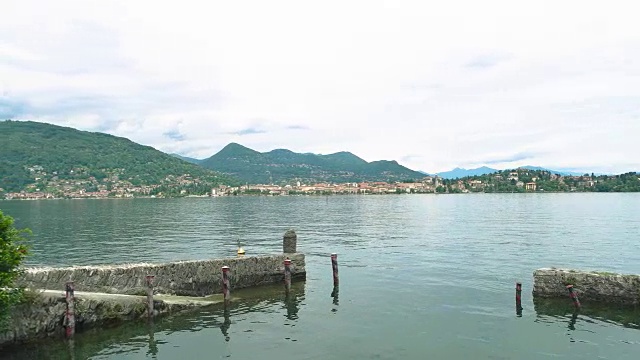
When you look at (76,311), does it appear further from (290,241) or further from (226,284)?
(290,241)

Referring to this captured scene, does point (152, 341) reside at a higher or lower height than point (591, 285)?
lower

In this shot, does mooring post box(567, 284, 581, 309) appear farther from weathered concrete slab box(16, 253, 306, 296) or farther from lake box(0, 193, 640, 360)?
weathered concrete slab box(16, 253, 306, 296)

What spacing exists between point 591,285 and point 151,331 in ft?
60.4

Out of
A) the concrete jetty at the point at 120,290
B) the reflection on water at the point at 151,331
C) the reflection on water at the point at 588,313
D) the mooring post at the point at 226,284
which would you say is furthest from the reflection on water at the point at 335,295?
the reflection on water at the point at 588,313

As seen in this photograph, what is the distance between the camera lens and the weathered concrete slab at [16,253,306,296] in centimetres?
1689

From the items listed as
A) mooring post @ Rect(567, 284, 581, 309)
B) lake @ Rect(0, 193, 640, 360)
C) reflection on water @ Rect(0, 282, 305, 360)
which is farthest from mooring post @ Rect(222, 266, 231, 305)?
mooring post @ Rect(567, 284, 581, 309)

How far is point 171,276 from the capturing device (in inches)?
771

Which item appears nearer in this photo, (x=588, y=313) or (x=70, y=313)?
(x=70, y=313)

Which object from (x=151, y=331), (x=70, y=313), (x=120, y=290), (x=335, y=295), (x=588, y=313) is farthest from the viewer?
(x=335, y=295)

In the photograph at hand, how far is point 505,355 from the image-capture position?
14.7m

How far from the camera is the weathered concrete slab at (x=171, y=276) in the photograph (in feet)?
55.4

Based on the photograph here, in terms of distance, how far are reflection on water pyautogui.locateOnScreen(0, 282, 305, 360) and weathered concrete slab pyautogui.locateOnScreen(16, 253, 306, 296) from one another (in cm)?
113

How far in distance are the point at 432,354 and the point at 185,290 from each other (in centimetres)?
1107

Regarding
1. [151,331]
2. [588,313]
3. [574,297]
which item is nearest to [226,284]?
[151,331]
